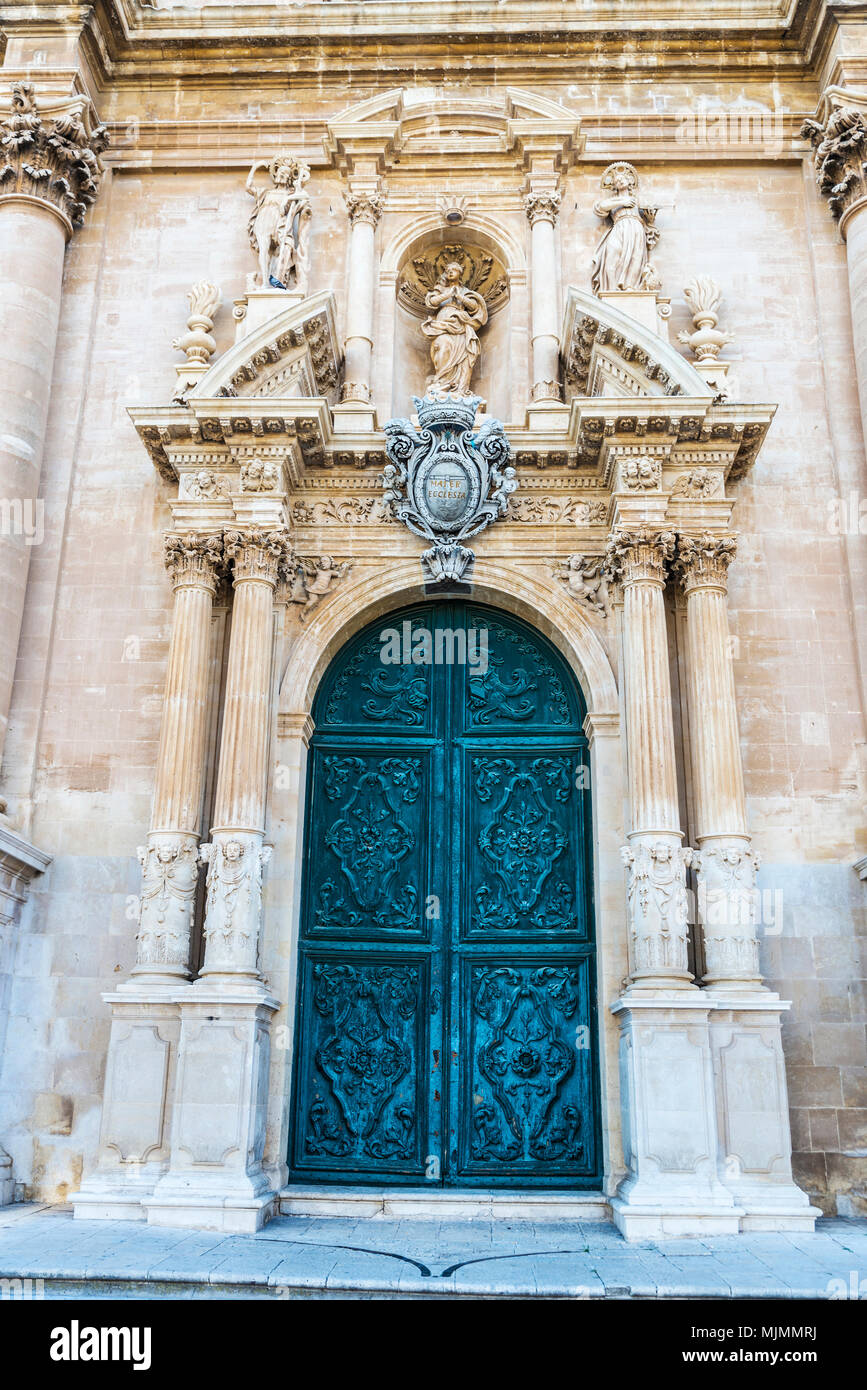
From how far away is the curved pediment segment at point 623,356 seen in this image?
10.9 meters

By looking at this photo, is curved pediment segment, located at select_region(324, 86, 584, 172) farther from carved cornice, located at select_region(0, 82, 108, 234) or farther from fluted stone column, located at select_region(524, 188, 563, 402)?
carved cornice, located at select_region(0, 82, 108, 234)

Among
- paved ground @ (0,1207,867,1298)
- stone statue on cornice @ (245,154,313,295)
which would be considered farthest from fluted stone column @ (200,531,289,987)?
stone statue on cornice @ (245,154,313,295)

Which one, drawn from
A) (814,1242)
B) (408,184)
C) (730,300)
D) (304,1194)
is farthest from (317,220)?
(814,1242)

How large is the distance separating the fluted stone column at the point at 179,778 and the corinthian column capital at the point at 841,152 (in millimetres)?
7447

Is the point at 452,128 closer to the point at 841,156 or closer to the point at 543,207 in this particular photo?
the point at 543,207

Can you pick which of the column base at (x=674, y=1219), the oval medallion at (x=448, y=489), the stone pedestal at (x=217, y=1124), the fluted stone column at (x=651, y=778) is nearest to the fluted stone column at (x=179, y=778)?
the stone pedestal at (x=217, y=1124)

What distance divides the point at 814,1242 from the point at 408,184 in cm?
1112

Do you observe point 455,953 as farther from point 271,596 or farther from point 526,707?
point 271,596

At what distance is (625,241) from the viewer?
12.1 m

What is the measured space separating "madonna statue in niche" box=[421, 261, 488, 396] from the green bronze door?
251 centimetres

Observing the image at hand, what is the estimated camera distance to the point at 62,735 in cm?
1119

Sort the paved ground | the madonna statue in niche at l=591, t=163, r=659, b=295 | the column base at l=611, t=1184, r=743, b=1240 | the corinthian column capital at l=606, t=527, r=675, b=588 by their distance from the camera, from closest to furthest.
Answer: the paved ground, the column base at l=611, t=1184, r=743, b=1240, the corinthian column capital at l=606, t=527, r=675, b=588, the madonna statue in niche at l=591, t=163, r=659, b=295

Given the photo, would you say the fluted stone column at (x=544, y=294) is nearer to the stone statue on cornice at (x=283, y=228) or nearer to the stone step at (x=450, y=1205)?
the stone statue on cornice at (x=283, y=228)

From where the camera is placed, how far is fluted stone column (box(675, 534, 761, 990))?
960 centimetres
